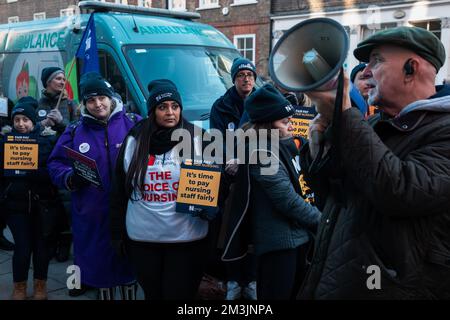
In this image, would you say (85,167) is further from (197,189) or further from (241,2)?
(241,2)

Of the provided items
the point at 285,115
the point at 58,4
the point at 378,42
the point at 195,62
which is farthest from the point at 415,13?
the point at 58,4

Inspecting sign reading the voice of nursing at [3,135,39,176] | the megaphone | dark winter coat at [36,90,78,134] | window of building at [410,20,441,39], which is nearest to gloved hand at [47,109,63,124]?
dark winter coat at [36,90,78,134]

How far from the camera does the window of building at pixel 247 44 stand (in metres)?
19.3

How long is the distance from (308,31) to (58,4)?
27343mm

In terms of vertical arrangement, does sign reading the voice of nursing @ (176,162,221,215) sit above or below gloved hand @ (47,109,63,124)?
below

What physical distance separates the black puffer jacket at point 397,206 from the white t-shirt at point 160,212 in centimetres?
150

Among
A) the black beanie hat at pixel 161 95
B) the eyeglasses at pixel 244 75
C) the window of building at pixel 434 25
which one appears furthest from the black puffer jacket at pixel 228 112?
the window of building at pixel 434 25

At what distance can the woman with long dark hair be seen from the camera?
9.85 ft

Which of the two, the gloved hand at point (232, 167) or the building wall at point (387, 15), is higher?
the building wall at point (387, 15)

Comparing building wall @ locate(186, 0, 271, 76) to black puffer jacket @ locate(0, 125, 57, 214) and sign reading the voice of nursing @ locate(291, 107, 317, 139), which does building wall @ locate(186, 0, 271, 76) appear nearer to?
sign reading the voice of nursing @ locate(291, 107, 317, 139)

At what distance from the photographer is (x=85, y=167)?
3309 mm

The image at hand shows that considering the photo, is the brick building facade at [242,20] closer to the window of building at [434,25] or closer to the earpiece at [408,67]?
the window of building at [434,25]

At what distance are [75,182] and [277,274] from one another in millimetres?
1633

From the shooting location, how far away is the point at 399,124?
1536 mm
